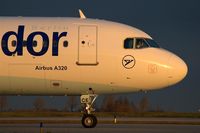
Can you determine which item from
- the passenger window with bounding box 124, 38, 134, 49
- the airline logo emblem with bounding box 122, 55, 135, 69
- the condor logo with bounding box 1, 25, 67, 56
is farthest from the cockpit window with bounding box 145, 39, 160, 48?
the condor logo with bounding box 1, 25, 67, 56

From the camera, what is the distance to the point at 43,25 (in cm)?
3164

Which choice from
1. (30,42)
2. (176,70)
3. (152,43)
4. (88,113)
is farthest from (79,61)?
(176,70)

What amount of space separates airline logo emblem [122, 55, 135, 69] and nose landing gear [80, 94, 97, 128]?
2.63 meters

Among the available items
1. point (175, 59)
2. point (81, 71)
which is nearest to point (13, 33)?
point (81, 71)

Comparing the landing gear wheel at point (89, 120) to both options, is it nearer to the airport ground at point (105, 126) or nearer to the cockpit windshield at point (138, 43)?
the airport ground at point (105, 126)

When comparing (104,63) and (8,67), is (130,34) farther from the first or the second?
(8,67)

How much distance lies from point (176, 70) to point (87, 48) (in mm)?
4731

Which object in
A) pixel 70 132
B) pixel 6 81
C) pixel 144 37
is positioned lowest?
pixel 70 132

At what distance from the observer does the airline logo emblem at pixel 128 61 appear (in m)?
30.9

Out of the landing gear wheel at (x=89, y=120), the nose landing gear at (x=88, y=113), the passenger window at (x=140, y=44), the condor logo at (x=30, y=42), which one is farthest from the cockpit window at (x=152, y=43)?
the landing gear wheel at (x=89, y=120)

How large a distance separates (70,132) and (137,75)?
454cm

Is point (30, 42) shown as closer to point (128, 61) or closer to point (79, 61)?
point (79, 61)

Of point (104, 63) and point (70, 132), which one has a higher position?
point (104, 63)

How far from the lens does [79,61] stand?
101 feet
